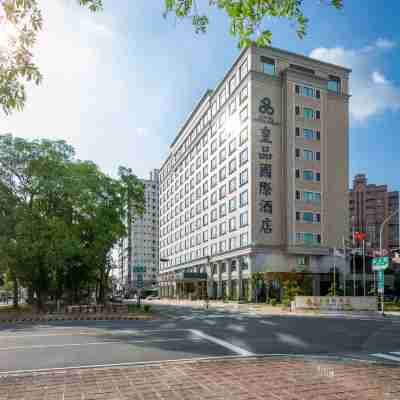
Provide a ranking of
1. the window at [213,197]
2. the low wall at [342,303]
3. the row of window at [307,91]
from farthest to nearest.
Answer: the window at [213,197], the row of window at [307,91], the low wall at [342,303]

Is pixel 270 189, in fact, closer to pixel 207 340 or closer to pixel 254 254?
pixel 254 254

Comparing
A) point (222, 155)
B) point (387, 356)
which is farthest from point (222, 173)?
point (387, 356)

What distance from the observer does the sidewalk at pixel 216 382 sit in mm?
6819

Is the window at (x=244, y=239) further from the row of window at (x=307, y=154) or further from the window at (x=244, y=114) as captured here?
the window at (x=244, y=114)

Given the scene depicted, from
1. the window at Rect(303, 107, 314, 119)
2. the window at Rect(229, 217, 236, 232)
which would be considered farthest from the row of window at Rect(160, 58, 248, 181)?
the window at Rect(229, 217, 236, 232)

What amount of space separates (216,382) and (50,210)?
105ft

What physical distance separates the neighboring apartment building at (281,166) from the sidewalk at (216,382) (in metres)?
46.2

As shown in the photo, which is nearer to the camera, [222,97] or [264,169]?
[264,169]

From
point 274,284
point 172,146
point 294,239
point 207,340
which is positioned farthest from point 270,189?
point 172,146

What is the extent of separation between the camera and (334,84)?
62.5 meters

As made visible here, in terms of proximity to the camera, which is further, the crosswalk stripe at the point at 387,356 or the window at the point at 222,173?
the window at the point at 222,173

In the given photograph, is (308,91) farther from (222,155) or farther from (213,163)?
(213,163)

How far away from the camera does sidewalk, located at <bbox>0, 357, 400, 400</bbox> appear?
268 inches

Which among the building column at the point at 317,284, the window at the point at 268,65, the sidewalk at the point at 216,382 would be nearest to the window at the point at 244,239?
the building column at the point at 317,284
